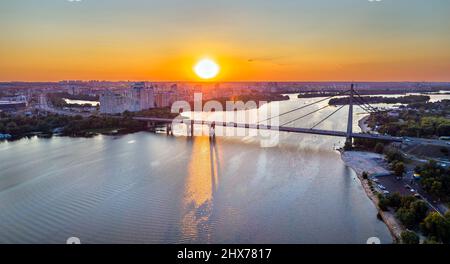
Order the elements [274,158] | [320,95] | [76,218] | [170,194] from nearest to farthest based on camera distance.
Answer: [76,218] < [170,194] < [274,158] < [320,95]

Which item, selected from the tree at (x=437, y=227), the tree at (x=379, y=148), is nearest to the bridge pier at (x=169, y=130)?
the tree at (x=379, y=148)

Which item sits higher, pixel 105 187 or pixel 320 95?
pixel 320 95

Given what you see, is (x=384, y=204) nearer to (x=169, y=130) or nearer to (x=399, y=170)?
(x=399, y=170)

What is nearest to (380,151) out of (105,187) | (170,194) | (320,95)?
(170,194)

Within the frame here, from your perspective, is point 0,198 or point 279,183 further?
point 279,183

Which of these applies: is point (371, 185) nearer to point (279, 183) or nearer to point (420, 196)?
point (420, 196)

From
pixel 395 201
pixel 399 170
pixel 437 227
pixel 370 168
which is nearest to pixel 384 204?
pixel 395 201

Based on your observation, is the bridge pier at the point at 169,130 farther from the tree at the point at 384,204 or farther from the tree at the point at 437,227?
the tree at the point at 437,227
